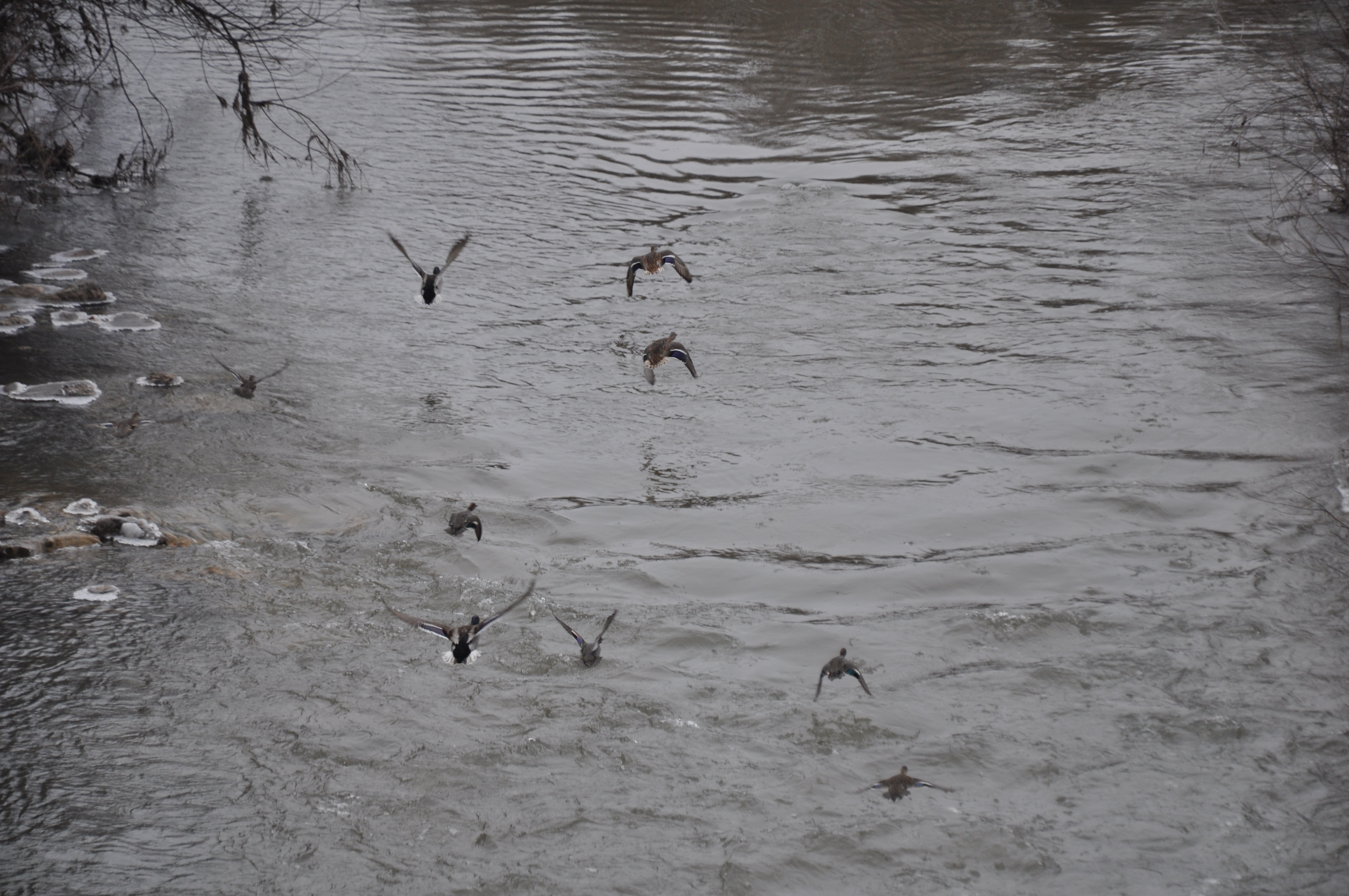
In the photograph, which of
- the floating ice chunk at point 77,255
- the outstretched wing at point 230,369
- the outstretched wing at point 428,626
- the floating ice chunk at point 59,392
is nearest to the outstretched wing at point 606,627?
the outstretched wing at point 428,626

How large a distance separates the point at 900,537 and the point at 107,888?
567 centimetres

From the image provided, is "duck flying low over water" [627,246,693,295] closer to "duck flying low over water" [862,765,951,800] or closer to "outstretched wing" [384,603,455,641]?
"outstretched wing" [384,603,455,641]

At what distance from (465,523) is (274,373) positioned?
140 inches

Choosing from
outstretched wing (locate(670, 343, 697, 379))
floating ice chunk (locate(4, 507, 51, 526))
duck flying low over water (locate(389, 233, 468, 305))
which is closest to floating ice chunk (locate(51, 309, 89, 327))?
duck flying low over water (locate(389, 233, 468, 305))

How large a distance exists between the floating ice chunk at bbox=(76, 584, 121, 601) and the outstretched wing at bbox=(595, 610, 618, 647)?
2.98 m

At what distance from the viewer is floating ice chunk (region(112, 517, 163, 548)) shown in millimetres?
7930

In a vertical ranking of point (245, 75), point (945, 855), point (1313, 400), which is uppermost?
point (245, 75)

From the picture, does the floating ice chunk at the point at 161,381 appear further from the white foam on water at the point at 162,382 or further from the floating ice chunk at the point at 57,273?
the floating ice chunk at the point at 57,273

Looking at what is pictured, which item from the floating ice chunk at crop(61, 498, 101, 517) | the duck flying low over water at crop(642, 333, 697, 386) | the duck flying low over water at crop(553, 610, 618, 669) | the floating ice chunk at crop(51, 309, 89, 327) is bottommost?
the duck flying low over water at crop(553, 610, 618, 669)

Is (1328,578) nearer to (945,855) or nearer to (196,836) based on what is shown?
(945,855)

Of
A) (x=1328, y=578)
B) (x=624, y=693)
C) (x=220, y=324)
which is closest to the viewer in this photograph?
(x=624, y=693)

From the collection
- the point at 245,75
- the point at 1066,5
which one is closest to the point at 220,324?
the point at 245,75

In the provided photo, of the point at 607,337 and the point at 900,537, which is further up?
the point at 607,337

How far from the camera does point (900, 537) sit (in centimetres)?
891
